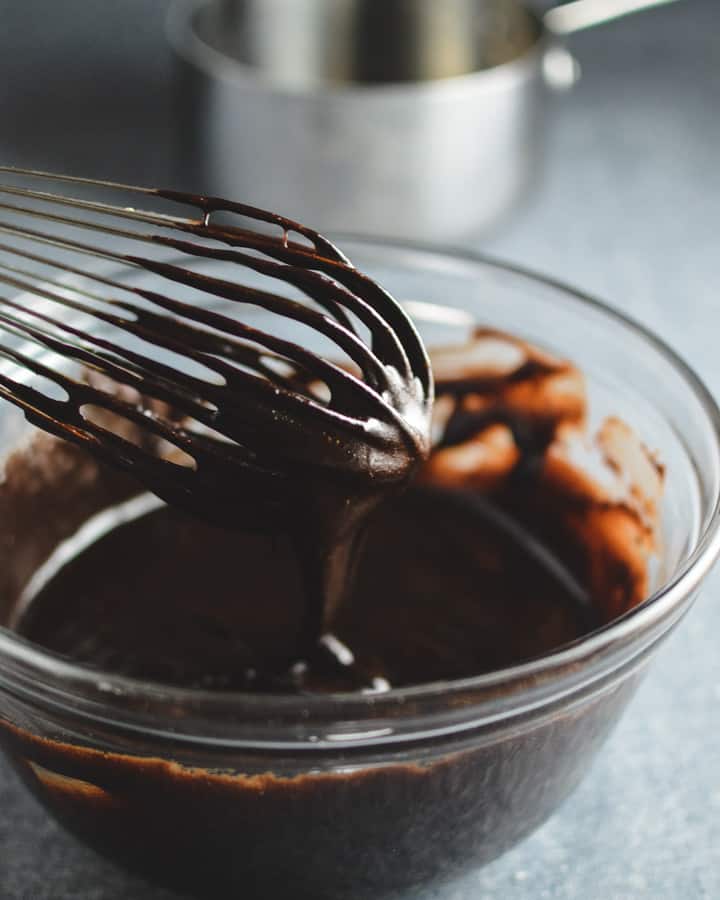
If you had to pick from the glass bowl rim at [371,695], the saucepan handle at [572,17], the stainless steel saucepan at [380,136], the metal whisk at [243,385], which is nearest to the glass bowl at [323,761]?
the glass bowl rim at [371,695]

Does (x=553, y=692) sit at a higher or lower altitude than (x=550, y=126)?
higher

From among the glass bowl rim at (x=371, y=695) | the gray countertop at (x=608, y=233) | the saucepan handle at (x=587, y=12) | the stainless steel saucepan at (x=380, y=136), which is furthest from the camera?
the saucepan handle at (x=587, y=12)

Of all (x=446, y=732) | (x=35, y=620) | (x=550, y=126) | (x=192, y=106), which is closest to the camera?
(x=446, y=732)

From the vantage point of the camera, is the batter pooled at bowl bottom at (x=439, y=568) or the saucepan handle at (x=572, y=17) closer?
the batter pooled at bowl bottom at (x=439, y=568)

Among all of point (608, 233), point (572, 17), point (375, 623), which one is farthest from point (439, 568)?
point (572, 17)

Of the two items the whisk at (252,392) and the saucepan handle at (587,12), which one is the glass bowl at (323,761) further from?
the saucepan handle at (587,12)

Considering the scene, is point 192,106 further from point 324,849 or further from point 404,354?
point 324,849

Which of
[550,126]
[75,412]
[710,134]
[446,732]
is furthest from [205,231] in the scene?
[710,134]

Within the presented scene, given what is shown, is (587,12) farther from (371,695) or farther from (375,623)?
(371,695)
